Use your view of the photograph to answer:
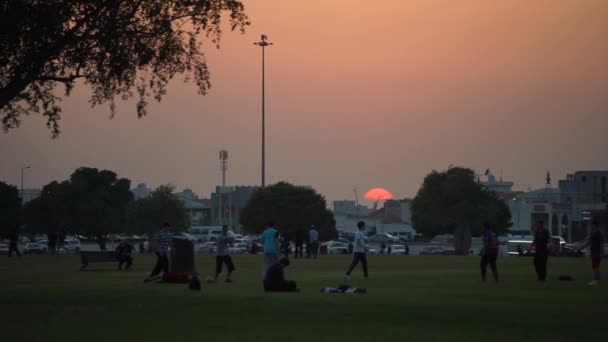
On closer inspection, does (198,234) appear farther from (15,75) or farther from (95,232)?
(15,75)

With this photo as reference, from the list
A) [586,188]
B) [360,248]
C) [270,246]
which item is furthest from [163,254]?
[586,188]

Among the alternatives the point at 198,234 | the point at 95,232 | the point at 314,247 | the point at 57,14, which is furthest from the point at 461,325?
the point at 198,234

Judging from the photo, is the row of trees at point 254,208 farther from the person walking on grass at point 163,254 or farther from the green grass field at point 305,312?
the green grass field at point 305,312

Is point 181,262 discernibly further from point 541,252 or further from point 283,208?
point 283,208

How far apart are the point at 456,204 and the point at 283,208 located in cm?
2098

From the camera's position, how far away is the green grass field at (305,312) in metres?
17.6

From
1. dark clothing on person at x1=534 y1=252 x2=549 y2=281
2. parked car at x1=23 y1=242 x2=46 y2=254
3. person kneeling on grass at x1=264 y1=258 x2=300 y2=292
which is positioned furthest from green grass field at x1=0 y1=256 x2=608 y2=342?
parked car at x1=23 y1=242 x2=46 y2=254

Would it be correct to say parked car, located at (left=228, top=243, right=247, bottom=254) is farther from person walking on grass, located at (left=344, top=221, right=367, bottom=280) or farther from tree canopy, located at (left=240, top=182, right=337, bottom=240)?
person walking on grass, located at (left=344, top=221, right=367, bottom=280)

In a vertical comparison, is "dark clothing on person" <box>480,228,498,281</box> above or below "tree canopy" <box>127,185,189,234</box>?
below

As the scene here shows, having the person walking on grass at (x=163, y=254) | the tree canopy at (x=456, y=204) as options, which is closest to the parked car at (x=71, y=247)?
the tree canopy at (x=456, y=204)

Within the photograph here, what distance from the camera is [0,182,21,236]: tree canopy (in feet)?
440

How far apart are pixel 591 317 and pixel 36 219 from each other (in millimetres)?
124874

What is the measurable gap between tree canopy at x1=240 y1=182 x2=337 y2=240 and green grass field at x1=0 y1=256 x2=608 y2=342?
354ft

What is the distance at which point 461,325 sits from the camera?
1925 cm
